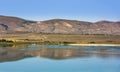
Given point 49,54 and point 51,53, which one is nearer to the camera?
point 49,54

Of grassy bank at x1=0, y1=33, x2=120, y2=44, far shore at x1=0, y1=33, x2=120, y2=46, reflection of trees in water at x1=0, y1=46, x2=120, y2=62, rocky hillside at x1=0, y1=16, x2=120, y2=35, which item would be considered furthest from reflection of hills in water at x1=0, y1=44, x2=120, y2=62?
rocky hillside at x1=0, y1=16, x2=120, y2=35

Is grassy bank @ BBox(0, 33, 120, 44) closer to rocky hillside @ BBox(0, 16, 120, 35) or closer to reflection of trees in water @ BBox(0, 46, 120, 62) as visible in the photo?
reflection of trees in water @ BBox(0, 46, 120, 62)

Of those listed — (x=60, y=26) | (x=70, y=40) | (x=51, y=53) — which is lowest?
(x=70, y=40)

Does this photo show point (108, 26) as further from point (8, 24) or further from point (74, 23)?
point (8, 24)

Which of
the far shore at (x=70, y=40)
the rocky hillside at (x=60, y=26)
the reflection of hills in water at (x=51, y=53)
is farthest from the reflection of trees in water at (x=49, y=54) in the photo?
the rocky hillside at (x=60, y=26)

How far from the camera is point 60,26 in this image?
351ft

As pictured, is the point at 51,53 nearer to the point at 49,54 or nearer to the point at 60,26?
the point at 49,54

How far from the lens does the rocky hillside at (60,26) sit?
10075cm

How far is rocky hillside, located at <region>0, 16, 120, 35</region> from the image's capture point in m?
101

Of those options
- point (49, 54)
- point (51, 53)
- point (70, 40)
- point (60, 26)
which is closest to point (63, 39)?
point (70, 40)

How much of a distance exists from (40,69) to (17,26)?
281 ft

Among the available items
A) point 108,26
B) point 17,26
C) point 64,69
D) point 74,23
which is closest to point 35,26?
point 17,26

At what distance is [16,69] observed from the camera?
16.1 m

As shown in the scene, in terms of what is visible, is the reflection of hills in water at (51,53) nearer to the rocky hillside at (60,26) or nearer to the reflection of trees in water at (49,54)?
the reflection of trees in water at (49,54)
